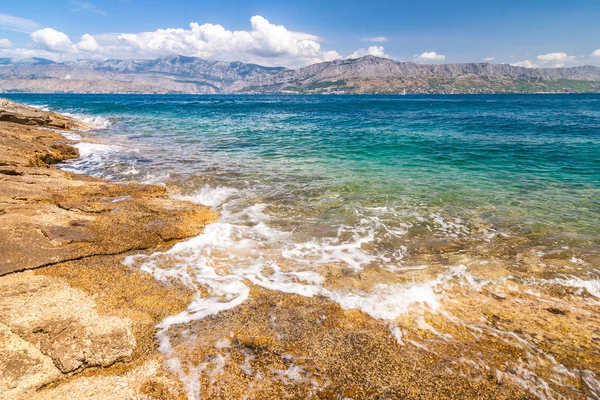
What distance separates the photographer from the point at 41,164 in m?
17.1

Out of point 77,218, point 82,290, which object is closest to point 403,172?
point 77,218

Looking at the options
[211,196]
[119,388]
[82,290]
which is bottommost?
[211,196]

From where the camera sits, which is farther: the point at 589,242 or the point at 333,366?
the point at 589,242

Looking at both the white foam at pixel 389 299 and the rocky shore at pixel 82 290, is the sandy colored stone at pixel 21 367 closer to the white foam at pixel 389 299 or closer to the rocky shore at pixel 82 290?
the rocky shore at pixel 82 290

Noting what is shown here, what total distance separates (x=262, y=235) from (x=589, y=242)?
10.6 m

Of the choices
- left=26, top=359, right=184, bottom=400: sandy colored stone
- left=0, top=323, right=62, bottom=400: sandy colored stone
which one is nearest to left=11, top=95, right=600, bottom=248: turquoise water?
left=26, top=359, right=184, bottom=400: sandy colored stone

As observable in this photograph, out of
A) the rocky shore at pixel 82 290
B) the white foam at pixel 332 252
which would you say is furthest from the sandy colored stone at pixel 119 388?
the white foam at pixel 332 252

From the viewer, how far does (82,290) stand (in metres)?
6.19

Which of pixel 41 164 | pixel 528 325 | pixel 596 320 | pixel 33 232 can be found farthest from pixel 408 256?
pixel 41 164

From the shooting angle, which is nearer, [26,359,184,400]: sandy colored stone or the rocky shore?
[26,359,184,400]: sandy colored stone

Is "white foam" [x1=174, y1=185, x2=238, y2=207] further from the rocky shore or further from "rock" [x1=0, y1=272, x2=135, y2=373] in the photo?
"rock" [x1=0, y1=272, x2=135, y2=373]

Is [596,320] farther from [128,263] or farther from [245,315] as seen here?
[128,263]

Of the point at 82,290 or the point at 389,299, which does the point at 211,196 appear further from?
the point at 389,299

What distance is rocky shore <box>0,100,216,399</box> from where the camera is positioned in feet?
14.0
